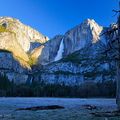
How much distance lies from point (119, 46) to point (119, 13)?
12.9ft

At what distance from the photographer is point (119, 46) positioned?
127 feet

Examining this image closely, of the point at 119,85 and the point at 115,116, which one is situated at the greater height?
the point at 119,85

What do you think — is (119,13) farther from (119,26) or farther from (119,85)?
(119,85)

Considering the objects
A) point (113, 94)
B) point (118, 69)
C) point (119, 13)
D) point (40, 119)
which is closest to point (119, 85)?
point (118, 69)

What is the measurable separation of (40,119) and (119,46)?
12630mm

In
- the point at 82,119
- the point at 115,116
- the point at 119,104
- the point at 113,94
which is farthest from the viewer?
the point at 113,94

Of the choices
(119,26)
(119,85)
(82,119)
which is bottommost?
(82,119)

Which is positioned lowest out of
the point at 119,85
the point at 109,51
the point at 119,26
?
the point at 119,85

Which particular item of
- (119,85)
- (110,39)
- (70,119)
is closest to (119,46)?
(110,39)

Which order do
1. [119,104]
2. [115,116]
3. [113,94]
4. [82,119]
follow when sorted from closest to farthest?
[82,119]
[115,116]
[119,104]
[113,94]

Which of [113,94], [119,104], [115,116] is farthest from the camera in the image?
[113,94]

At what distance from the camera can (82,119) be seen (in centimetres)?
3253

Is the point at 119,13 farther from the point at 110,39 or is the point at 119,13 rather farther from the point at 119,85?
the point at 119,85

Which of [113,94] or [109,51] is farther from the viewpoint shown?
[113,94]
